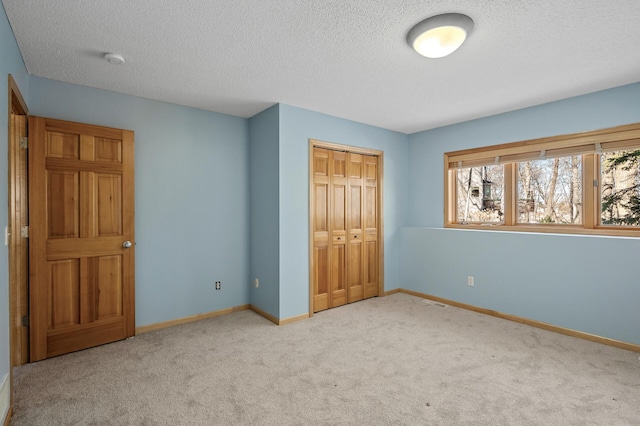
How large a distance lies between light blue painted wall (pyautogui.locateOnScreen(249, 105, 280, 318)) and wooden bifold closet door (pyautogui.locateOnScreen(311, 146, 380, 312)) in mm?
514

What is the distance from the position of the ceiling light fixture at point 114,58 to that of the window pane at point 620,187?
4.68 m

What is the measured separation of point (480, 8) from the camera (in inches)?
73.8

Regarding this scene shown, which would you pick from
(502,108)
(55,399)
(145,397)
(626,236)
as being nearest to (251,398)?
(145,397)

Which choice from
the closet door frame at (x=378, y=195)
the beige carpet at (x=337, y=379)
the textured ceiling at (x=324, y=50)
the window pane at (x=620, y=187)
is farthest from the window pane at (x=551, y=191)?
the closet door frame at (x=378, y=195)

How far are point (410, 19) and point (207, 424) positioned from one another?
9.33 ft

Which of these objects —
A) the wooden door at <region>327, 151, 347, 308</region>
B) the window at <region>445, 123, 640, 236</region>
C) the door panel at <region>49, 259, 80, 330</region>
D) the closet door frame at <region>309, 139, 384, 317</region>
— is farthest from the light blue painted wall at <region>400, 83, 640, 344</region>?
the door panel at <region>49, 259, 80, 330</region>

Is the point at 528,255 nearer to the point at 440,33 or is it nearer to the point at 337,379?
the point at 337,379

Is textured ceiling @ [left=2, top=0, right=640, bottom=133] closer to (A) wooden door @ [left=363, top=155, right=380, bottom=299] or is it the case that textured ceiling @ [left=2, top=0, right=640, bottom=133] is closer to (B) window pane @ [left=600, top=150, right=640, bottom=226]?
(B) window pane @ [left=600, top=150, right=640, bottom=226]

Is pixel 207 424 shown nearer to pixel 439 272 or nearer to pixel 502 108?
pixel 439 272

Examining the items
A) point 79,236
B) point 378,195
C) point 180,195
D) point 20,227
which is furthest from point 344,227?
point 20,227

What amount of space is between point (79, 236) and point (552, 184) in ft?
16.7

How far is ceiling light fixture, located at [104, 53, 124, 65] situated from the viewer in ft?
7.97

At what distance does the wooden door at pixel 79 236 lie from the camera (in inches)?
106

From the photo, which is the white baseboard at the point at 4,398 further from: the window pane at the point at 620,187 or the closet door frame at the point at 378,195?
the window pane at the point at 620,187
